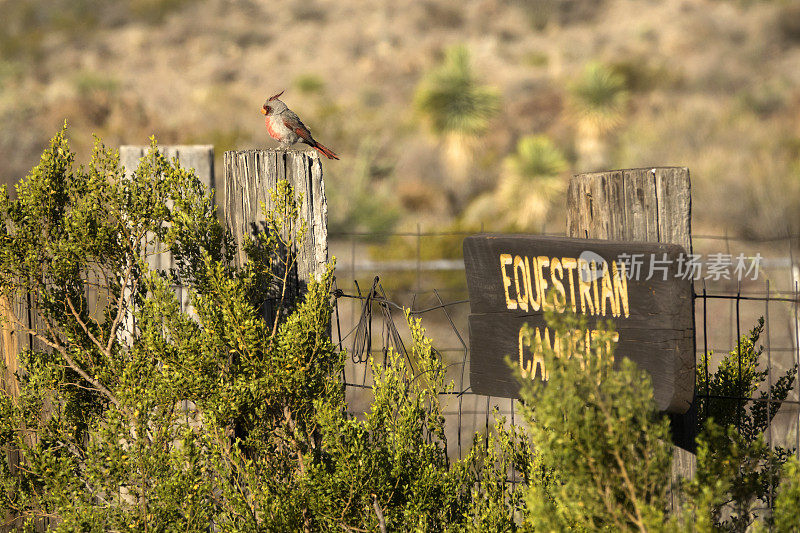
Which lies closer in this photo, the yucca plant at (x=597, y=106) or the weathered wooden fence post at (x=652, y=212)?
the weathered wooden fence post at (x=652, y=212)

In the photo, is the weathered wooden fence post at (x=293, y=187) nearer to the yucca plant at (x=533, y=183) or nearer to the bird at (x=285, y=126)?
the bird at (x=285, y=126)

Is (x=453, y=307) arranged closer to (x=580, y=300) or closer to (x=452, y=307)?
(x=452, y=307)

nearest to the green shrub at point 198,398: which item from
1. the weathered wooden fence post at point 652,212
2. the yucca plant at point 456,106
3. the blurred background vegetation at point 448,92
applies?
the weathered wooden fence post at point 652,212

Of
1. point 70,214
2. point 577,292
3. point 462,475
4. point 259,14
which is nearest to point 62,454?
point 70,214

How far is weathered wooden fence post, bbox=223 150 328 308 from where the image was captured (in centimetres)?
272

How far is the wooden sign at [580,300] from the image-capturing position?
7.25 ft

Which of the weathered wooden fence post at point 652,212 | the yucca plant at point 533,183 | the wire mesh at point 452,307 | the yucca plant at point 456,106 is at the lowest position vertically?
the wire mesh at point 452,307

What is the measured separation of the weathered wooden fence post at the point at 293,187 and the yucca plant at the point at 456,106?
17.0m

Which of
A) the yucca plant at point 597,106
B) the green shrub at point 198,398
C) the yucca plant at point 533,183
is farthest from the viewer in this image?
the yucca plant at point 597,106

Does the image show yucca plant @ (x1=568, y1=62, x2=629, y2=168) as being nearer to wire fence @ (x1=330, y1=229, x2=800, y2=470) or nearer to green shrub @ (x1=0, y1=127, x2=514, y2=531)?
wire fence @ (x1=330, y1=229, x2=800, y2=470)

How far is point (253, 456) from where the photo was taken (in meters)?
2.65

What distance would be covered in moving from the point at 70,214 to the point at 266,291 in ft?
2.25

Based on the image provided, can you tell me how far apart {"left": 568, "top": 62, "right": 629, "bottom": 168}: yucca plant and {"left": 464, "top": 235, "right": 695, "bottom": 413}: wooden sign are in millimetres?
18214

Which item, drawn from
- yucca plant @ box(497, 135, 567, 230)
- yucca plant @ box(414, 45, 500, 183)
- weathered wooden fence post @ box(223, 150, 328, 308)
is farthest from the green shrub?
yucca plant @ box(414, 45, 500, 183)
